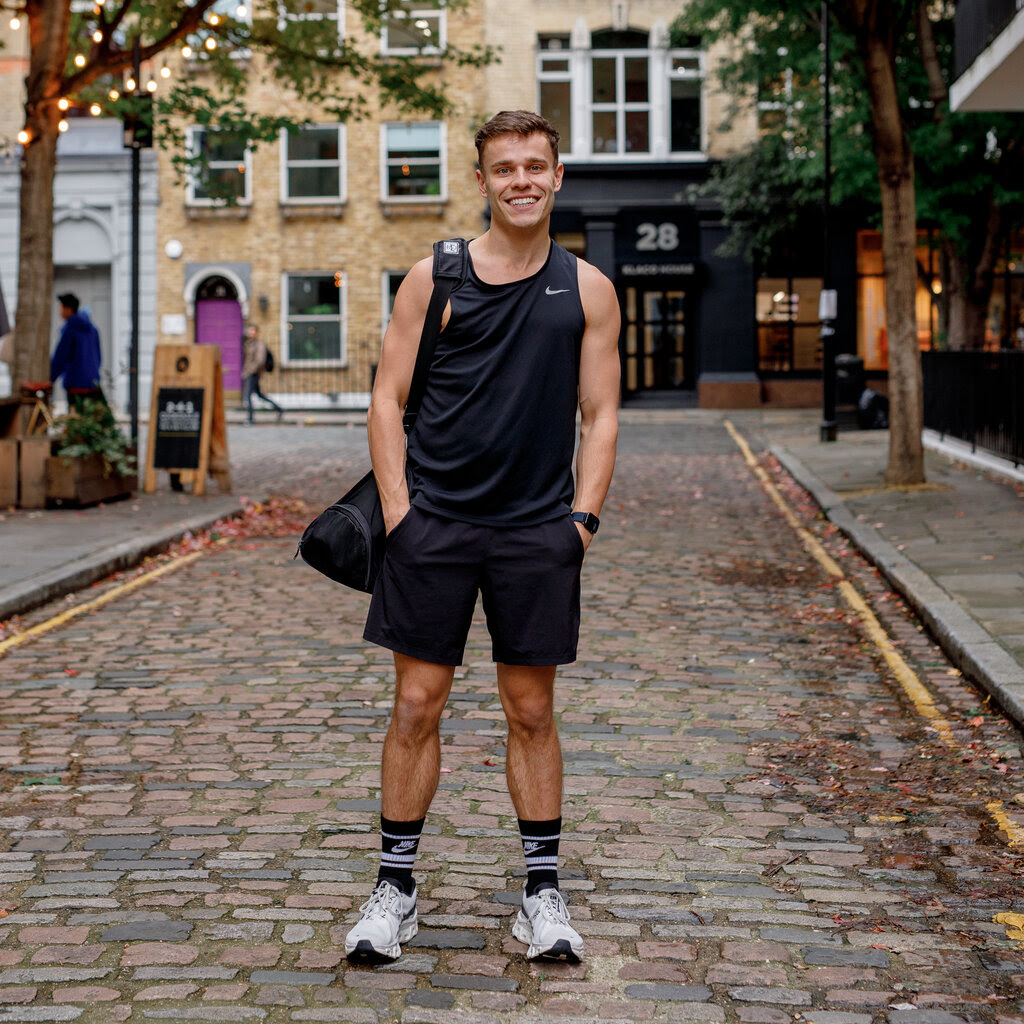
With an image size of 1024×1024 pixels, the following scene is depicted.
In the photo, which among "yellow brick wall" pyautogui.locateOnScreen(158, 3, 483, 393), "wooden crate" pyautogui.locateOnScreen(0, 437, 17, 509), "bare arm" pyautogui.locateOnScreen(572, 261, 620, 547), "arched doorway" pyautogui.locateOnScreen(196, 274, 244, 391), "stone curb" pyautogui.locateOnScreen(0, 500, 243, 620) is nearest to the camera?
"bare arm" pyautogui.locateOnScreen(572, 261, 620, 547)

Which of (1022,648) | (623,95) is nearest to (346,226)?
(623,95)

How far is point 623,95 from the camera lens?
3459 cm

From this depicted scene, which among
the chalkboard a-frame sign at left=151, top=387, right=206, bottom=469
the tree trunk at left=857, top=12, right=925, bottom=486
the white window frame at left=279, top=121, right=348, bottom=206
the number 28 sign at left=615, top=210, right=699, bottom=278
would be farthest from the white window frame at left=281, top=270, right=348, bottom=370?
the tree trunk at left=857, top=12, right=925, bottom=486

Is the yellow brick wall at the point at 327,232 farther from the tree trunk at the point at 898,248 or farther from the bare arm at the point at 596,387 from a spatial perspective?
the bare arm at the point at 596,387

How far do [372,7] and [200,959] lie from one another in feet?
53.1

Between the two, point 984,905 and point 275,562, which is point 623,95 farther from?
point 984,905

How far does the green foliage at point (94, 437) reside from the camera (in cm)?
1384

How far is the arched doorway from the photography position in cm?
3559

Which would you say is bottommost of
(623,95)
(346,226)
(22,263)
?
(22,263)

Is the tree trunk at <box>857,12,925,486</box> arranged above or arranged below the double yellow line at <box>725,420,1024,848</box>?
above

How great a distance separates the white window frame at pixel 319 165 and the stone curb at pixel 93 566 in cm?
2281

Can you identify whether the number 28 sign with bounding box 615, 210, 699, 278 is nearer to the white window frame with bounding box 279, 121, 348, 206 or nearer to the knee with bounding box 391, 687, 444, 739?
the white window frame with bounding box 279, 121, 348, 206

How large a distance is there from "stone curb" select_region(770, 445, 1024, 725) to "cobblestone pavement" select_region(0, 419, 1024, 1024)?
0.38 feet

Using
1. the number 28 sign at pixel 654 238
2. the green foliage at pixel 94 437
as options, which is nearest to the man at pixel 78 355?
the green foliage at pixel 94 437
